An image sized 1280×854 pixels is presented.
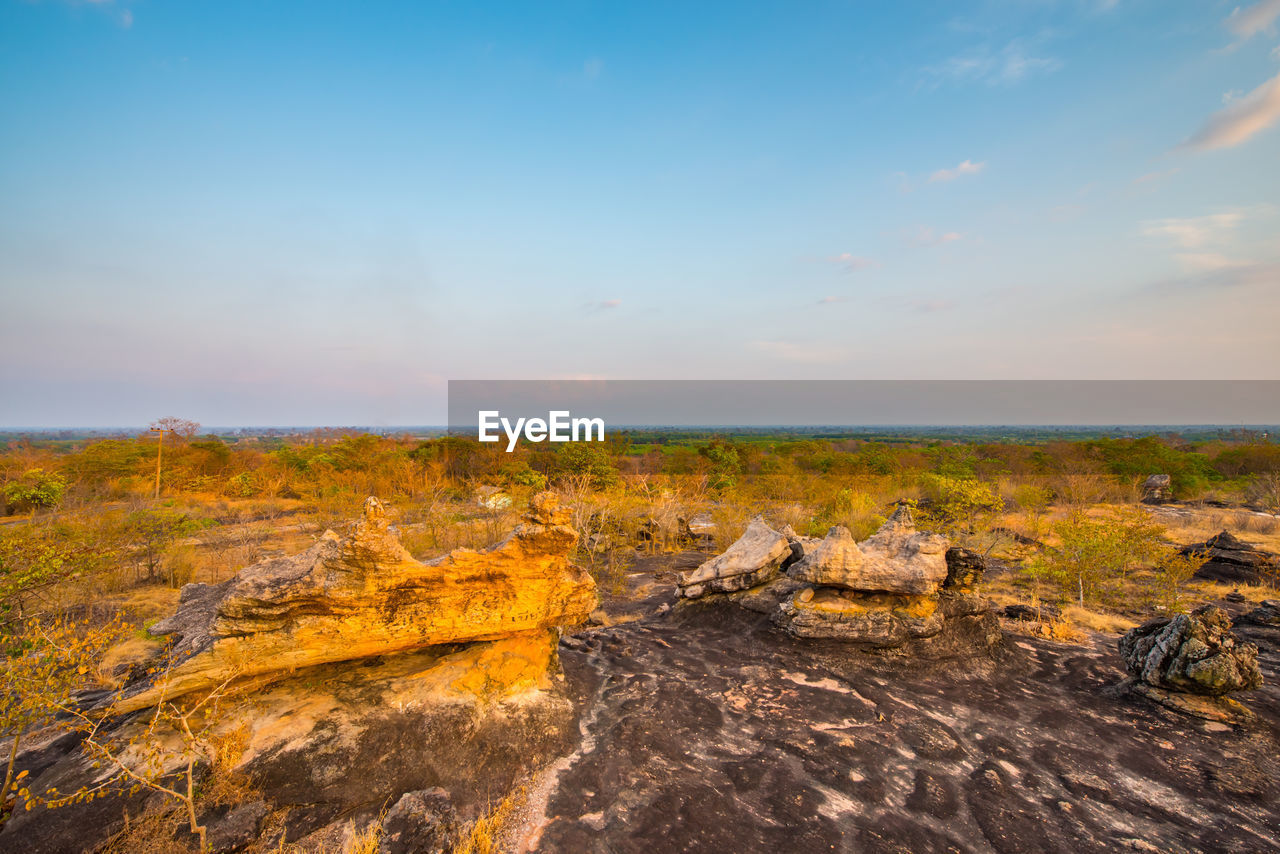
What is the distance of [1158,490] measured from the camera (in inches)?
1264

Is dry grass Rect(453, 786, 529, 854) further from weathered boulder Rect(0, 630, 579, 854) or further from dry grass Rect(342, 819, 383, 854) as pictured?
dry grass Rect(342, 819, 383, 854)

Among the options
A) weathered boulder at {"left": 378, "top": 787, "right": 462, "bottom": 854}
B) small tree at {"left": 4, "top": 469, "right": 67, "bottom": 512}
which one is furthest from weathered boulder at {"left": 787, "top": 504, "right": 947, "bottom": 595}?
small tree at {"left": 4, "top": 469, "right": 67, "bottom": 512}

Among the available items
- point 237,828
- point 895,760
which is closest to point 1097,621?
point 895,760

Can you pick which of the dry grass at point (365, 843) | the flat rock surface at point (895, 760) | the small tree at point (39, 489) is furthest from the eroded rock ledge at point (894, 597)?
the small tree at point (39, 489)

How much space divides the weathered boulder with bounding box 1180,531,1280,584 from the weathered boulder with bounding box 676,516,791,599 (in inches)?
563

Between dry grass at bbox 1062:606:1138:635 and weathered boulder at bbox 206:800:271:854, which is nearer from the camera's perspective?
weathered boulder at bbox 206:800:271:854

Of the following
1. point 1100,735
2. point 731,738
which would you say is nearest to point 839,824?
point 731,738

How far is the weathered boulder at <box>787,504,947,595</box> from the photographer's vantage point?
9.80m

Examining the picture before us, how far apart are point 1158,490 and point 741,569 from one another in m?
37.8

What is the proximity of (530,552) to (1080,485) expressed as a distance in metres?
33.4

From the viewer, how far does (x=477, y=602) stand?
7418 mm

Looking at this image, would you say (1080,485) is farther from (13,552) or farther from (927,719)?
(13,552)

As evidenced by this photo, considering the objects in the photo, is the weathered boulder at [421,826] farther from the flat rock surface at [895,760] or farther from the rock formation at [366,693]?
the flat rock surface at [895,760]

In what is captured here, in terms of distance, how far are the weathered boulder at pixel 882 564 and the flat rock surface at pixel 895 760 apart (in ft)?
4.58
